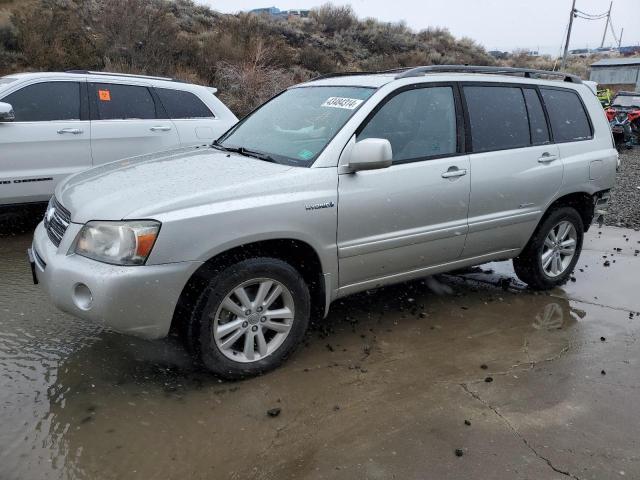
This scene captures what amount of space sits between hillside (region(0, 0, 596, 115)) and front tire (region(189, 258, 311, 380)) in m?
11.1

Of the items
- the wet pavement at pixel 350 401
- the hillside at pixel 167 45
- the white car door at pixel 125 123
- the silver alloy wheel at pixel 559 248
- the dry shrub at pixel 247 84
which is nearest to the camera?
the wet pavement at pixel 350 401

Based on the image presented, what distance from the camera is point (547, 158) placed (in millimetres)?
4617

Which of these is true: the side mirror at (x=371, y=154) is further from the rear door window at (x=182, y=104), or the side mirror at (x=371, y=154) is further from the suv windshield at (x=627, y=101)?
the suv windshield at (x=627, y=101)

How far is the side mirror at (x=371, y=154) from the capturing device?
135 inches

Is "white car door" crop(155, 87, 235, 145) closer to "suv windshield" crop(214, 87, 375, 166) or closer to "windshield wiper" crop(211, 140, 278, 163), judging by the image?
"suv windshield" crop(214, 87, 375, 166)

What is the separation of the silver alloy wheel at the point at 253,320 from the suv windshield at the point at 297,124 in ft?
2.72

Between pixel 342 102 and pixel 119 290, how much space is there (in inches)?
77.3

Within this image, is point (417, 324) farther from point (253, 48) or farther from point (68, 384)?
point (253, 48)

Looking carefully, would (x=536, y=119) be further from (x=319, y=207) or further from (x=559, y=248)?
(x=319, y=207)

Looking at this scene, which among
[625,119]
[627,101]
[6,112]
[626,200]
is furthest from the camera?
[627,101]

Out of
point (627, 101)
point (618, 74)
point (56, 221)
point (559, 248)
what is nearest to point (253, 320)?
point (56, 221)

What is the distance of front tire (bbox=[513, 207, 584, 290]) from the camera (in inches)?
190

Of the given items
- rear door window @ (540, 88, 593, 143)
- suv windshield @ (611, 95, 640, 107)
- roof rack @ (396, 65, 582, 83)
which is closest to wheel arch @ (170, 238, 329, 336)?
roof rack @ (396, 65, 582, 83)

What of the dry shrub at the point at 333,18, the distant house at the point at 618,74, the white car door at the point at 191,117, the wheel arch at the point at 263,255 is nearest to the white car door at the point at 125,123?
the white car door at the point at 191,117
